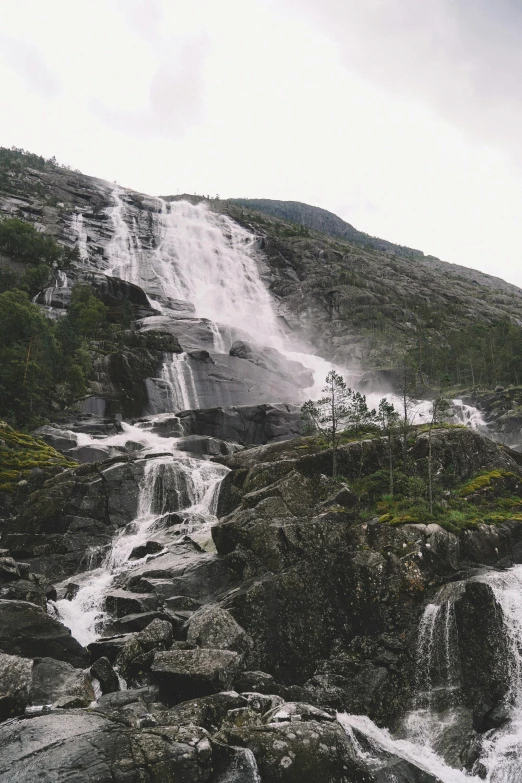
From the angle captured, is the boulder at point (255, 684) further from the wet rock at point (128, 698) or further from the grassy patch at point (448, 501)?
the grassy patch at point (448, 501)

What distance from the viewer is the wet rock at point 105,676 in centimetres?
1609

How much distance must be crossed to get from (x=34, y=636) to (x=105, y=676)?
14.3 ft

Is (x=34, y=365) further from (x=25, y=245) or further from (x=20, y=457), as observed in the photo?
(x=25, y=245)

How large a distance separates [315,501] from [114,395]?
43.4 metres

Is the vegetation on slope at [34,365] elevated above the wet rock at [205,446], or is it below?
above

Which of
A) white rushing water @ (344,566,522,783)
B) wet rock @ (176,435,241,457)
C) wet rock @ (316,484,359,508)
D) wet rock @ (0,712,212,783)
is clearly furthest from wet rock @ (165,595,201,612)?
wet rock @ (176,435,241,457)

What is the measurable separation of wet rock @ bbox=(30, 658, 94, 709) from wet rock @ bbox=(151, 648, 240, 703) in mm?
2084

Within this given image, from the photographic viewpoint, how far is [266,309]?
12506 cm

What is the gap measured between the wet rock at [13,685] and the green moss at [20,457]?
90.7ft

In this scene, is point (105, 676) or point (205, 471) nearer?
point (105, 676)

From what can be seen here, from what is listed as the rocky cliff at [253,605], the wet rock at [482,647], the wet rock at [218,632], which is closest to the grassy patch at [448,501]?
the rocky cliff at [253,605]

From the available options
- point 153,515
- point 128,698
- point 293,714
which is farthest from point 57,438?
point 293,714

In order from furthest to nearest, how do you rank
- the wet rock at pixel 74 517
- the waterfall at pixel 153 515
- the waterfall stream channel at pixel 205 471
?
the wet rock at pixel 74 517
the waterfall at pixel 153 515
the waterfall stream channel at pixel 205 471

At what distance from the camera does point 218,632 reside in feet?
60.6
